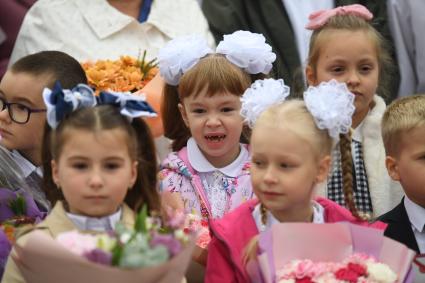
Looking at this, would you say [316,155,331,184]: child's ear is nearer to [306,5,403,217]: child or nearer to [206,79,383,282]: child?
[206,79,383,282]: child

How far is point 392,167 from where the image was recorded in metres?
4.65

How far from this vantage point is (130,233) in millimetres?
3422

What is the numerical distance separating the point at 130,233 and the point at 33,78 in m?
1.55

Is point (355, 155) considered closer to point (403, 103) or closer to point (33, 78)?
point (403, 103)

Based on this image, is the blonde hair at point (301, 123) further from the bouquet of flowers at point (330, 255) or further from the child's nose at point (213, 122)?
the child's nose at point (213, 122)

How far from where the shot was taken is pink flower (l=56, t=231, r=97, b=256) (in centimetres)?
344

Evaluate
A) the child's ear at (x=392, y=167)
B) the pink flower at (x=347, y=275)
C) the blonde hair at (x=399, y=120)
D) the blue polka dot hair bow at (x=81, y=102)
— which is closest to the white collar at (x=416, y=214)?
the child's ear at (x=392, y=167)

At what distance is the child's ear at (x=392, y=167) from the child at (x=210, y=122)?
2.07 feet

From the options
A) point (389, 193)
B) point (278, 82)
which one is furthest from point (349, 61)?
point (278, 82)

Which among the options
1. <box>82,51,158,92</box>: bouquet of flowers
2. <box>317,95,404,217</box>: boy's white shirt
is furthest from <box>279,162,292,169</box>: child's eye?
<box>82,51,158,92</box>: bouquet of flowers

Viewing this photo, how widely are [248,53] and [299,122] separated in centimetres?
101

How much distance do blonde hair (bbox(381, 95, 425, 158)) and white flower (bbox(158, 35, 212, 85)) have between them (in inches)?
36.1

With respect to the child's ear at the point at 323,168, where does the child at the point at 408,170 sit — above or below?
below

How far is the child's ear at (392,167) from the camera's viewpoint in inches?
183
